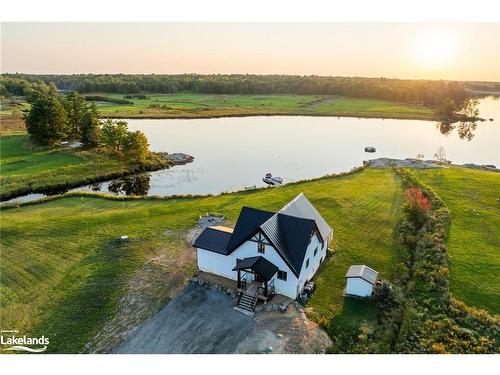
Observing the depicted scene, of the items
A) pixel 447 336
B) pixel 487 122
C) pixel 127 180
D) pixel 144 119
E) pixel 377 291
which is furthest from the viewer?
pixel 487 122

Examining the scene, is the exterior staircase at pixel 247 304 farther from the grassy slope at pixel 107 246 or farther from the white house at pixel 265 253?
the grassy slope at pixel 107 246

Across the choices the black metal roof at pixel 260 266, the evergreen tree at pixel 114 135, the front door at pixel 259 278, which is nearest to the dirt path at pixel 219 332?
the front door at pixel 259 278

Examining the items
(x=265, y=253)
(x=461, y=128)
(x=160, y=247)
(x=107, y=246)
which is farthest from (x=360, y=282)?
(x=461, y=128)

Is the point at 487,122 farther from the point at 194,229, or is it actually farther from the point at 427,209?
the point at 194,229

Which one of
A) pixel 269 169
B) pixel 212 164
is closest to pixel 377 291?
pixel 269 169

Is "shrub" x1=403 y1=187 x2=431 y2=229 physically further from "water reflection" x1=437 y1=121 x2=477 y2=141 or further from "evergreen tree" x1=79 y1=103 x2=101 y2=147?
"water reflection" x1=437 y1=121 x2=477 y2=141
